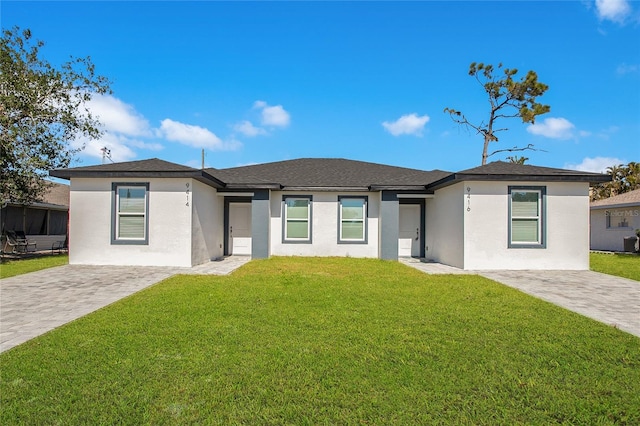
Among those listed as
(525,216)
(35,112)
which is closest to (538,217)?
(525,216)

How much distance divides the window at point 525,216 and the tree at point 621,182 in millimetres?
27656

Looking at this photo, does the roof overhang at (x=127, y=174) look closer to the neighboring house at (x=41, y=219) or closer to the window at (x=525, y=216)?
the neighboring house at (x=41, y=219)

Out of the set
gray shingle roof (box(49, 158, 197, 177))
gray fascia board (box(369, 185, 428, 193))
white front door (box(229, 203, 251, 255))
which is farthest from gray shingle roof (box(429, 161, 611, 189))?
gray shingle roof (box(49, 158, 197, 177))

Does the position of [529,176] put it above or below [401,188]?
above

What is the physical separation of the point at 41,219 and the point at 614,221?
1307 inches

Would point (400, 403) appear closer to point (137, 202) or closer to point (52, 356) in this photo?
point (52, 356)

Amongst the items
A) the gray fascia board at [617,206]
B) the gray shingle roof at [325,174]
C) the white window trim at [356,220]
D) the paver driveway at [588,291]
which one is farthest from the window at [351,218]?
the gray fascia board at [617,206]

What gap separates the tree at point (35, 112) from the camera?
12930 mm

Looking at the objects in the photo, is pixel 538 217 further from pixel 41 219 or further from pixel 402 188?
pixel 41 219

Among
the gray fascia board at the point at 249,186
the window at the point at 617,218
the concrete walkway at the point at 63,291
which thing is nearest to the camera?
the concrete walkway at the point at 63,291

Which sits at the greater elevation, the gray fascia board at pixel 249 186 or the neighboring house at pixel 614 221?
the gray fascia board at pixel 249 186

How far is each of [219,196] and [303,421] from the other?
1210cm

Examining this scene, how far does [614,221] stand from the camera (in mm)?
20031

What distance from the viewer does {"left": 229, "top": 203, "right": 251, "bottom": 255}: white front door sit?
1445 cm
